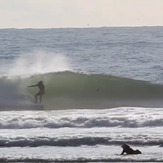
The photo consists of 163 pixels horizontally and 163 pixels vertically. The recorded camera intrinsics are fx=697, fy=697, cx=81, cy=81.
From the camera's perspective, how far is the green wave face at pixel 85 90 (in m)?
27.2

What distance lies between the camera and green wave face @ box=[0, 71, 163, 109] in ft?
89.2

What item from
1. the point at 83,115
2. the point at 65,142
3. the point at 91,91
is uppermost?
the point at 91,91

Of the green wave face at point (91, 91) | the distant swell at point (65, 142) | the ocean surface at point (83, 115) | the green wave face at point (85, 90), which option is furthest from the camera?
the green wave face at point (91, 91)

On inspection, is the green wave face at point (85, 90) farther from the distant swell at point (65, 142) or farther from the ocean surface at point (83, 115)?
the distant swell at point (65, 142)

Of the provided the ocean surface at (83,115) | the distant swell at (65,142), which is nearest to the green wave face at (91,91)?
the ocean surface at (83,115)

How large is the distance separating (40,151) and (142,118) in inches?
188

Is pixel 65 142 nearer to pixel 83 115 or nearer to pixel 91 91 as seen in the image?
pixel 83 115

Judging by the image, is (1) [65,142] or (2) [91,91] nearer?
(1) [65,142]

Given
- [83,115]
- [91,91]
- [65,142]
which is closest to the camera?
[65,142]

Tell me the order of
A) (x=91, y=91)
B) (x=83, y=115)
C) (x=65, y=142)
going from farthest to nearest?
(x=91, y=91) → (x=83, y=115) → (x=65, y=142)

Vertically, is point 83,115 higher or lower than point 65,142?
higher

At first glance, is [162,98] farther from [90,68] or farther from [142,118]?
[90,68]

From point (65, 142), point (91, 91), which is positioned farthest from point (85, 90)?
point (65, 142)

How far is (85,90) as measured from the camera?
30.0 metres
